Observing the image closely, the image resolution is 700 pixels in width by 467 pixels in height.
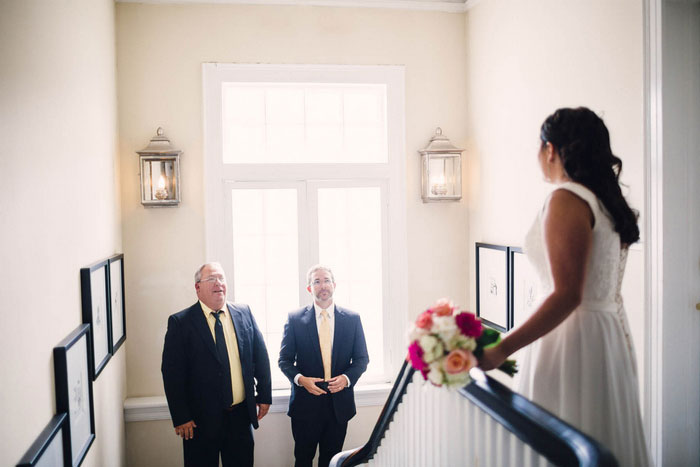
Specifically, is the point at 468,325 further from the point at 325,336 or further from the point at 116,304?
the point at 116,304

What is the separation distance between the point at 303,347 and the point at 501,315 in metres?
1.40

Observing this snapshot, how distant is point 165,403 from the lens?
3564 mm

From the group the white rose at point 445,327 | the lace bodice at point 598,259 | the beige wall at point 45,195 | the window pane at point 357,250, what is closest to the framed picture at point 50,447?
the beige wall at point 45,195

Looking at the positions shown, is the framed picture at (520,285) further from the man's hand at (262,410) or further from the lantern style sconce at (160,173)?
the lantern style sconce at (160,173)

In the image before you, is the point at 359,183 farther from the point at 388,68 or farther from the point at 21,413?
the point at 21,413

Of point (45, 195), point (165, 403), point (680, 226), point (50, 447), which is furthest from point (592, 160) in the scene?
point (165, 403)

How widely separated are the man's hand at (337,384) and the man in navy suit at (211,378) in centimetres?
50

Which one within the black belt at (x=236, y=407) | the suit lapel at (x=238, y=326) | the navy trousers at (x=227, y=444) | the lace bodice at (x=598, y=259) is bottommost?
the navy trousers at (x=227, y=444)

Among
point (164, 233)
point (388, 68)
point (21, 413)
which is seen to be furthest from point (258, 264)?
point (21, 413)

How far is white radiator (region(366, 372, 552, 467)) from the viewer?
118 cm

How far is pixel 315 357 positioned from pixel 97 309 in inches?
53.3

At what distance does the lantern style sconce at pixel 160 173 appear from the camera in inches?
138

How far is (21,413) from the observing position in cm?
163

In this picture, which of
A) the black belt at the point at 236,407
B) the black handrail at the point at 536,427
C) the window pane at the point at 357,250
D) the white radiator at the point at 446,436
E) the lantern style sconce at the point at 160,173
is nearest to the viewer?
the black handrail at the point at 536,427
